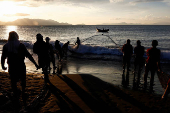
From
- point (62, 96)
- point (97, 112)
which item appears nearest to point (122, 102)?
point (97, 112)

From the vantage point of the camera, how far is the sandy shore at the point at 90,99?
4.67m

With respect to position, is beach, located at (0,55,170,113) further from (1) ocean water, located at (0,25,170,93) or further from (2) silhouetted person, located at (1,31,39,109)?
(1) ocean water, located at (0,25,170,93)

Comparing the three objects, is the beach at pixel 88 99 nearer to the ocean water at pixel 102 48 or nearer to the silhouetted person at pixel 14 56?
the silhouetted person at pixel 14 56

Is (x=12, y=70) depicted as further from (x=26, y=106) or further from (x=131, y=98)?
(x=131, y=98)

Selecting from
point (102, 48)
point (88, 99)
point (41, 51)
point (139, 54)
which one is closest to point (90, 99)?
point (88, 99)

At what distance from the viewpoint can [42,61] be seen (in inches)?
255

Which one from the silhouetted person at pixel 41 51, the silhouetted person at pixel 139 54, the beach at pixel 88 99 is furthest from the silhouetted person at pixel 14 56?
the silhouetted person at pixel 139 54

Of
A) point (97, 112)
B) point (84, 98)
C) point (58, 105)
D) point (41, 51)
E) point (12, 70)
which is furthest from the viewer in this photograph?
point (41, 51)

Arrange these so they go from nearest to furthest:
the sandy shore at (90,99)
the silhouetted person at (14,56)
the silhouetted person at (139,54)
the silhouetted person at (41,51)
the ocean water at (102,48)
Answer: the silhouetted person at (14,56), the sandy shore at (90,99), the silhouetted person at (41,51), the silhouetted person at (139,54), the ocean water at (102,48)

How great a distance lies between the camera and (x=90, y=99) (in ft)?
17.5

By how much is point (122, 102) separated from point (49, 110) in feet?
8.50

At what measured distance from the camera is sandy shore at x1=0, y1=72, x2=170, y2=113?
4672 mm

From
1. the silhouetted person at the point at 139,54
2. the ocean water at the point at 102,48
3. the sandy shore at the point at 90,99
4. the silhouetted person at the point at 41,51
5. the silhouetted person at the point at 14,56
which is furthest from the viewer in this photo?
the ocean water at the point at 102,48

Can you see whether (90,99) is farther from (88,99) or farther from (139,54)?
(139,54)
